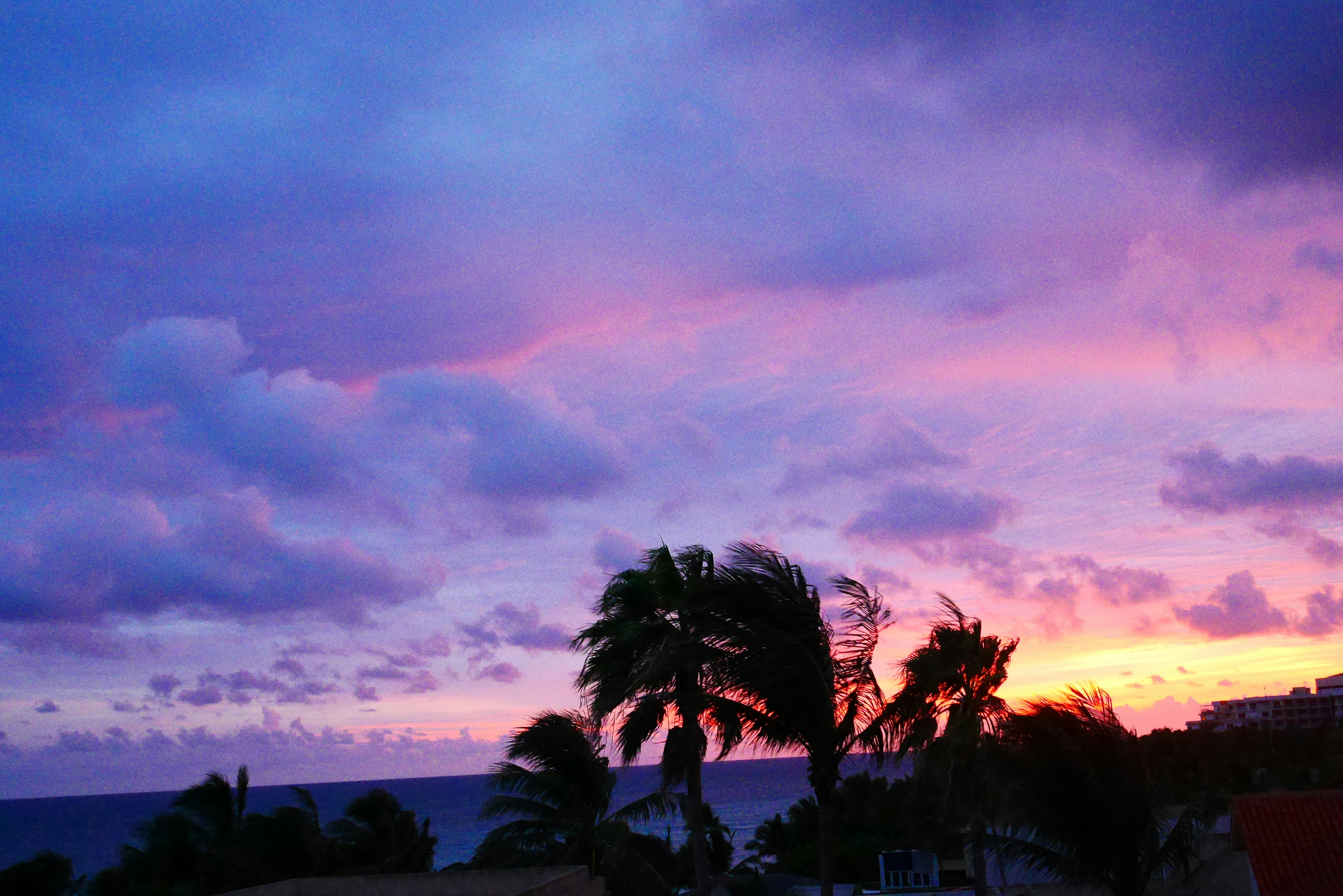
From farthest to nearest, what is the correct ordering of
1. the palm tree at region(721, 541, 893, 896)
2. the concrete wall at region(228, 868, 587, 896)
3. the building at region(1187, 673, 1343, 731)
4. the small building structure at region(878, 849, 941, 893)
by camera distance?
the building at region(1187, 673, 1343, 731)
the small building structure at region(878, 849, 941, 893)
the concrete wall at region(228, 868, 587, 896)
the palm tree at region(721, 541, 893, 896)

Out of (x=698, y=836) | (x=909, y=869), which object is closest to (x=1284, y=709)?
(x=909, y=869)

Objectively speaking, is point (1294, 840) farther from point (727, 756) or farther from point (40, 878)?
point (40, 878)

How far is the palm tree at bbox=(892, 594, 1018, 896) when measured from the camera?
14.0m

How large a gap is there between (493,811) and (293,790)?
12288 millimetres

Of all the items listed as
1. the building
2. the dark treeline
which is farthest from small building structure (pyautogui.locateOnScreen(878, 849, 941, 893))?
the building

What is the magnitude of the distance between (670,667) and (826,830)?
2.79 metres

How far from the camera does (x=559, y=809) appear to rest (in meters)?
22.2

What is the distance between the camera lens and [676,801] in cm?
2306

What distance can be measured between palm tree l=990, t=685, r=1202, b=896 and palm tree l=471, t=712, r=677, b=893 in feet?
28.2

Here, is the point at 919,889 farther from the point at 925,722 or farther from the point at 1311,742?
the point at 1311,742

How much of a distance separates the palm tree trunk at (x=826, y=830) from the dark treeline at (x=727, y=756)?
0.04 metres

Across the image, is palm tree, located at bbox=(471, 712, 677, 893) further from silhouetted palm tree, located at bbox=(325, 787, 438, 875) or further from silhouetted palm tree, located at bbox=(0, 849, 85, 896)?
silhouetted palm tree, located at bbox=(0, 849, 85, 896)

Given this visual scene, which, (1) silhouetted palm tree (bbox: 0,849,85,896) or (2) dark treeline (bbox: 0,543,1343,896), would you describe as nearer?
(2) dark treeline (bbox: 0,543,1343,896)

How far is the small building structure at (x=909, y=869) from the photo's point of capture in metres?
36.9
